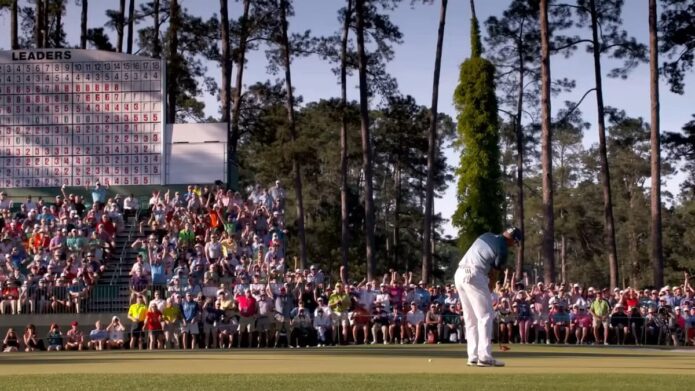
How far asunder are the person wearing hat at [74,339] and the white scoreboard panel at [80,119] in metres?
10.7

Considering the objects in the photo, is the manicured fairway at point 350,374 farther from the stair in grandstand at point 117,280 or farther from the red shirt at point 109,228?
the red shirt at point 109,228

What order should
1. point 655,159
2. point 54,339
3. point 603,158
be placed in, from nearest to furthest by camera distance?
point 54,339 < point 655,159 < point 603,158

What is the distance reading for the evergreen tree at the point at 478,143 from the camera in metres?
48.9

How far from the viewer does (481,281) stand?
1323 cm

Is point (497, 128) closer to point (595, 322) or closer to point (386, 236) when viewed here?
point (595, 322)

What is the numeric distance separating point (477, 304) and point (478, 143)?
3661 cm

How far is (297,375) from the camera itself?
12844mm

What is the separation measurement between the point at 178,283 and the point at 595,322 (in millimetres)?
11615

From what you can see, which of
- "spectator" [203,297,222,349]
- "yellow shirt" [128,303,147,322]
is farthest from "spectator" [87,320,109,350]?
"spectator" [203,297,222,349]

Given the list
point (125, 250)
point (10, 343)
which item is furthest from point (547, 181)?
point (10, 343)

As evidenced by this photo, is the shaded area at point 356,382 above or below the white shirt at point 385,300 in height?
below

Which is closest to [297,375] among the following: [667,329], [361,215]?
[667,329]

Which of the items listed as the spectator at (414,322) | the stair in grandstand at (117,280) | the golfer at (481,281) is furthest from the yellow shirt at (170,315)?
the golfer at (481,281)

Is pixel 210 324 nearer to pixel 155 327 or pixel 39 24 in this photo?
pixel 155 327
